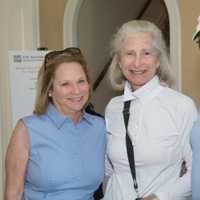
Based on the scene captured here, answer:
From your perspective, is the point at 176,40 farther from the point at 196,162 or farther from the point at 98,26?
the point at 98,26

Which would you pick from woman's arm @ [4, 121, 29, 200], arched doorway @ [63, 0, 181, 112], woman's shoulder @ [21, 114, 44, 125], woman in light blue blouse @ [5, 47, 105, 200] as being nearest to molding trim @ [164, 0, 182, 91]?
arched doorway @ [63, 0, 181, 112]

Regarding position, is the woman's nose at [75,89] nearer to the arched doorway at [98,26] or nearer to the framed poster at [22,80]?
the arched doorway at [98,26]


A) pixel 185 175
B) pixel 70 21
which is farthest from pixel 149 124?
pixel 70 21

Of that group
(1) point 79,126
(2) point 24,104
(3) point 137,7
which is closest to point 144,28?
(1) point 79,126

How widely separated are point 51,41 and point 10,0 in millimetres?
517

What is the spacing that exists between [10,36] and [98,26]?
3.32ft

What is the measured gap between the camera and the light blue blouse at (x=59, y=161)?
1.86 metres

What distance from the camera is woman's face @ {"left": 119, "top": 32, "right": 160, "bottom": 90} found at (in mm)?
2004

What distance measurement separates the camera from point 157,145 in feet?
6.32

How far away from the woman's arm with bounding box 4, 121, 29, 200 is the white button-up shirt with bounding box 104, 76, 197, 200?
43 centimetres

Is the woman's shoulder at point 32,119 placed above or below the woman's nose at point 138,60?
below

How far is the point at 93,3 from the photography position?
4297mm

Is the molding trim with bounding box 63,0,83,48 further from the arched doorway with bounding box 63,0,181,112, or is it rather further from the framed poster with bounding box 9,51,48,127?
the framed poster with bounding box 9,51,48,127

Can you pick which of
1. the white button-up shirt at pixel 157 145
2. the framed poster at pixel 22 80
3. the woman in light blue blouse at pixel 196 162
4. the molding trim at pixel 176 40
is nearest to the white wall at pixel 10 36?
the framed poster at pixel 22 80
